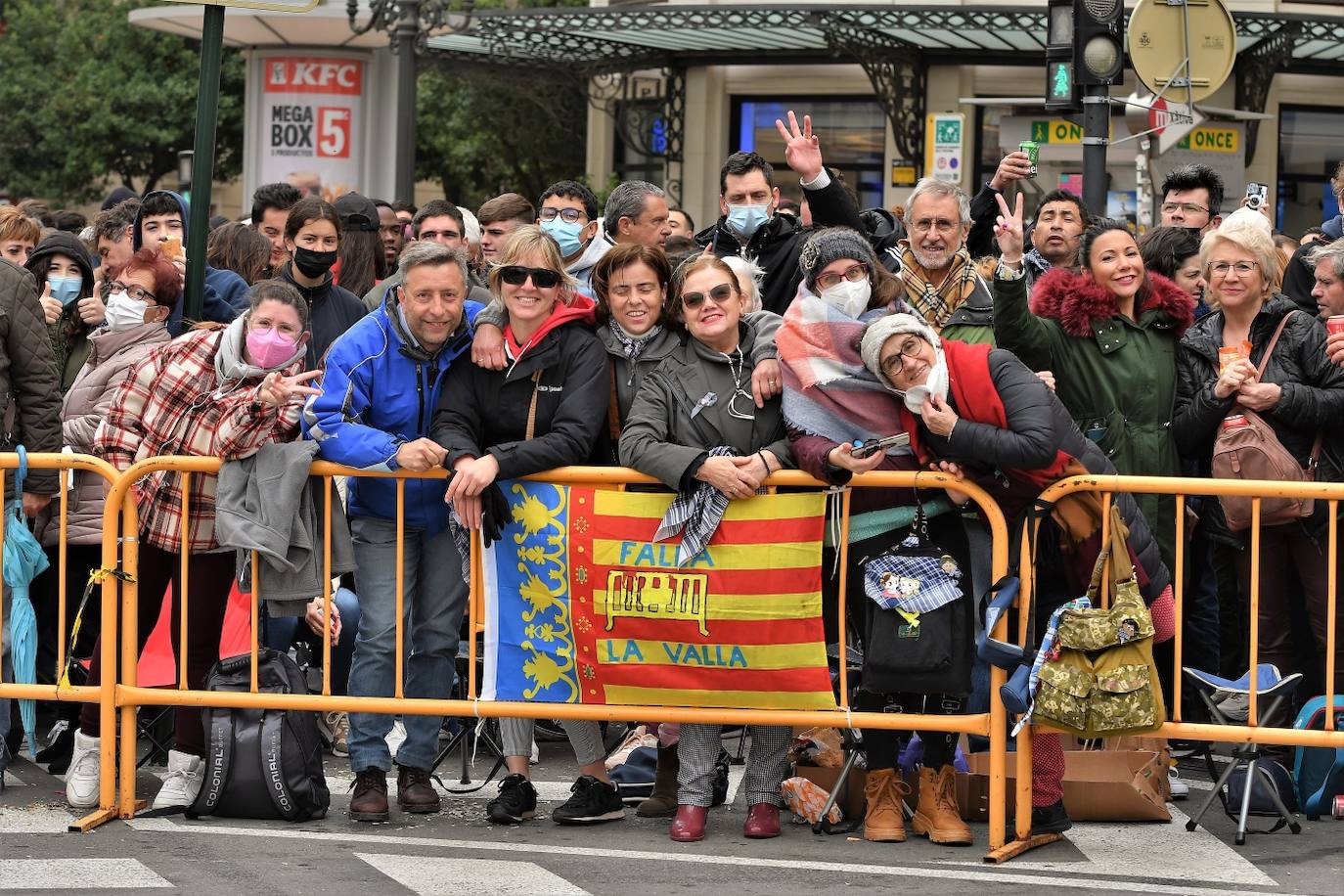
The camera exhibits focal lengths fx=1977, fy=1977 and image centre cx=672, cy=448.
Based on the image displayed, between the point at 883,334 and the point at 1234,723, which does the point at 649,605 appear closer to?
the point at 883,334

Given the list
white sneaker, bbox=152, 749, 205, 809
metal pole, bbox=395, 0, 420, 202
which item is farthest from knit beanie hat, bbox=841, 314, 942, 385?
metal pole, bbox=395, 0, 420, 202

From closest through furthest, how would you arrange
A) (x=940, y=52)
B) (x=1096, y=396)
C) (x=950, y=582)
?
(x=950, y=582), (x=1096, y=396), (x=940, y=52)

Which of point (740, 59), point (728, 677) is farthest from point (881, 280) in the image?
point (740, 59)

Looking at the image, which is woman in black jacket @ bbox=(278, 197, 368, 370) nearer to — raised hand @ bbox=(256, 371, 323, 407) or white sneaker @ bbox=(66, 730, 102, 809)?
raised hand @ bbox=(256, 371, 323, 407)

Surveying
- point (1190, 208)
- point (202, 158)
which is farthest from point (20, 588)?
→ point (1190, 208)

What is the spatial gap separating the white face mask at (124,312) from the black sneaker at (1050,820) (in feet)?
13.2

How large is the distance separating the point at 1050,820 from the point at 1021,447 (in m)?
1.29

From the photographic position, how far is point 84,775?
7066 millimetres

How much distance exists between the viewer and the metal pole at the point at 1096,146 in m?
10.7

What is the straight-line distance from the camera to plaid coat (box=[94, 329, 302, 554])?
22.9 feet

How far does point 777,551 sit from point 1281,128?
22551mm

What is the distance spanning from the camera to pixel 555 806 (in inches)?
285

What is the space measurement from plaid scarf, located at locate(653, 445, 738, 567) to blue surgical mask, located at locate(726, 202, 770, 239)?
1.69m

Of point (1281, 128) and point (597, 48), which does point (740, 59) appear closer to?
point (597, 48)
